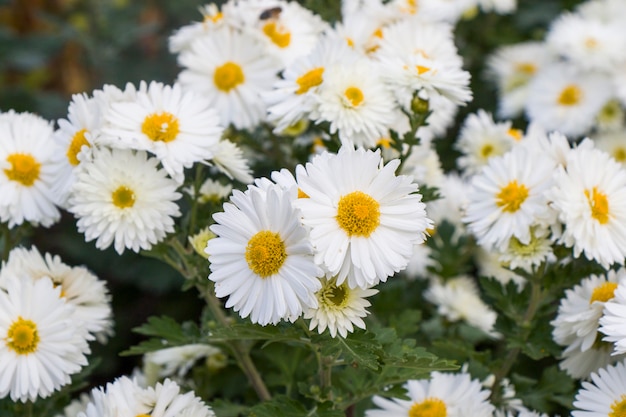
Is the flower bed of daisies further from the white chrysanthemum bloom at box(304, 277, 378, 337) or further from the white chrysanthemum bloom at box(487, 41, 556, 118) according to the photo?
the white chrysanthemum bloom at box(487, 41, 556, 118)

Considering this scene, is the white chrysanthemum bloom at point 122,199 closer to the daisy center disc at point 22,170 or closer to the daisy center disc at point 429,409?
the daisy center disc at point 22,170

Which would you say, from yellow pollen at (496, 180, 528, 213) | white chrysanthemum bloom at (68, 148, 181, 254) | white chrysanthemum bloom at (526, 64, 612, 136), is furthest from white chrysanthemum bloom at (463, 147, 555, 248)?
white chrysanthemum bloom at (526, 64, 612, 136)

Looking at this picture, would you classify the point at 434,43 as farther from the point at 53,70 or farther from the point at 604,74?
the point at 53,70

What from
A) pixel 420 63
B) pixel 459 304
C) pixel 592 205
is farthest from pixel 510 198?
pixel 459 304

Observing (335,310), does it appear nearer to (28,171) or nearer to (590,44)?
(28,171)

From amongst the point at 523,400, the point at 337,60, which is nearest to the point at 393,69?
the point at 337,60

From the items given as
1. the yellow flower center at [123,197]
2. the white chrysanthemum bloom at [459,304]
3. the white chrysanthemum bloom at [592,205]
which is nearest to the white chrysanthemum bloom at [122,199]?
the yellow flower center at [123,197]

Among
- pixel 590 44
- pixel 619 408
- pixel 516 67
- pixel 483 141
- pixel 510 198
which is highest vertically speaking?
pixel 516 67
